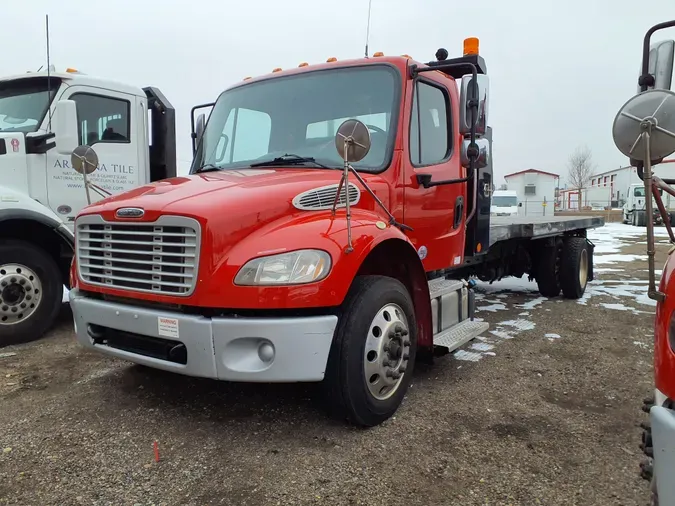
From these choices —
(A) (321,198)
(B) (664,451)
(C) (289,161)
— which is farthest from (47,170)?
(B) (664,451)

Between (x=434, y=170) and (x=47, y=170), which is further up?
(x=47, y=170)

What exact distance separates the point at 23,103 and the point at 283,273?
4.22 meters

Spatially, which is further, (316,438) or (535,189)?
(535,189)

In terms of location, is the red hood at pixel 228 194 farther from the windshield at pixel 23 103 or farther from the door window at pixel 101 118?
the windshield at pixel 23 103

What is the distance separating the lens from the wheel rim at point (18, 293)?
5047 millimetres

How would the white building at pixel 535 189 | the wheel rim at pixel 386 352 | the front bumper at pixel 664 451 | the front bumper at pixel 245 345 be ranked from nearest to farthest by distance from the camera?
the front bumper at pixel 664 451, the front bumper at pixel 245 345, the wheel rim at pixel 386 352, the white building at pixel 535 189

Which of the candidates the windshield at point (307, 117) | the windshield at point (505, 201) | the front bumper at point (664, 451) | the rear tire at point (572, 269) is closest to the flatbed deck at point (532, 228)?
the rear tire at point (572, 269)

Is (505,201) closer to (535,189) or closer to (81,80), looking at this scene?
(535,189)

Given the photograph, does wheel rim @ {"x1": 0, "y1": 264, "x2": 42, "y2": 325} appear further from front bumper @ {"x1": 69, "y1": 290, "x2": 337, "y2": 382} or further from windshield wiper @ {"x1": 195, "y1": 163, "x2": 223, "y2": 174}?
front bumper @ {"x1": 69, "y1": 290, "x2": 337, "y2": 382}

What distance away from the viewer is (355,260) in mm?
3068

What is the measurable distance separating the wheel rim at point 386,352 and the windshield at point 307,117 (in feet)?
3.60

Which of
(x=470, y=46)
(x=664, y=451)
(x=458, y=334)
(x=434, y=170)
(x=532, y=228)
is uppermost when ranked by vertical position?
(x=470, y=46)

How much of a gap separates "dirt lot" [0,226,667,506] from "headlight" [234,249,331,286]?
3.21ft

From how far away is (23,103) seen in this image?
5.48m
